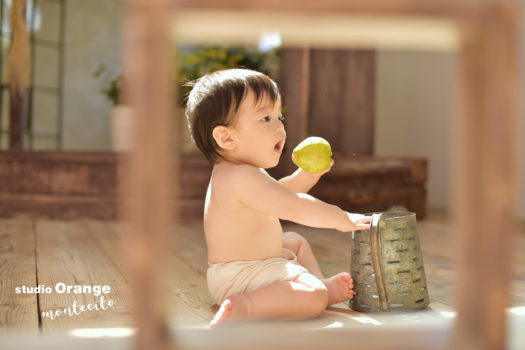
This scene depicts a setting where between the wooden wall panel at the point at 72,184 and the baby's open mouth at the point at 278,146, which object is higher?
the baby's open mouth at the point at 278,146

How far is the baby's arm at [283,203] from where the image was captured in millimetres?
994

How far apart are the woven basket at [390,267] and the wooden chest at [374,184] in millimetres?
1381

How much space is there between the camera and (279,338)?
0.59 meters

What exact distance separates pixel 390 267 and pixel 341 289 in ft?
0.35

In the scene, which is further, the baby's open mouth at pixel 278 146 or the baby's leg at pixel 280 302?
the baby's open mouth at pixel 278 146

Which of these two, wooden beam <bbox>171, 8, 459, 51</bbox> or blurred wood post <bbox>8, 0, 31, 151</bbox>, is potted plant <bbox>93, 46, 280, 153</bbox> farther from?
wooden beam <bbox>171, 8, 459, 51</bbox>

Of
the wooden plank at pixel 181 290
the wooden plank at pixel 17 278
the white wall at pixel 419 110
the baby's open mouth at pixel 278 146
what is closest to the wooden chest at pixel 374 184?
the white wall at pixel 419 110

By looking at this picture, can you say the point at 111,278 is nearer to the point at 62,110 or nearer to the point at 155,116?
the point at 155,116

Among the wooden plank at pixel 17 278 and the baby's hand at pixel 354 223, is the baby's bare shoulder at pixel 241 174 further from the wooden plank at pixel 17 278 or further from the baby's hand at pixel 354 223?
the wooden plank at pixel 17 278

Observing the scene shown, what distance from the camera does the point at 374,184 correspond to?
2.56 metres

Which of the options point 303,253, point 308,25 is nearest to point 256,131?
point 303,253

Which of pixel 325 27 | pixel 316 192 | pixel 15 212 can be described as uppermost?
pixel 325 27

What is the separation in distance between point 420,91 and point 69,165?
2.23 m

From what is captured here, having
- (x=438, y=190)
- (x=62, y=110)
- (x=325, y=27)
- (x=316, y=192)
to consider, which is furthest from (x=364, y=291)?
(x=62, y=110)
